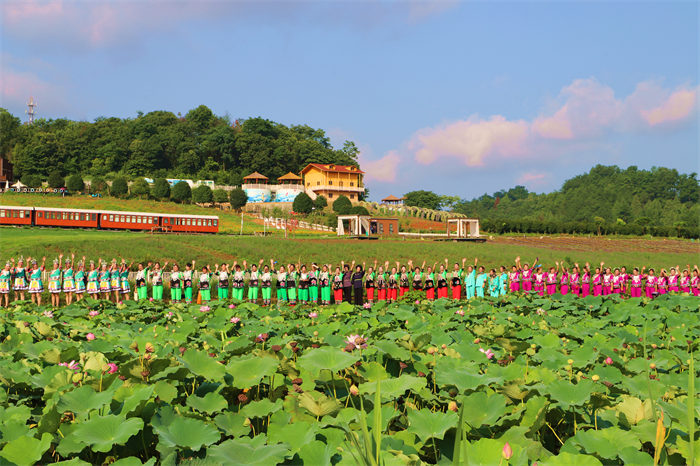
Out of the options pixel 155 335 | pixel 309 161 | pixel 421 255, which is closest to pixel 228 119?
pixel 309 161

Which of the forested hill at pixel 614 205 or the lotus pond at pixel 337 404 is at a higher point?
the forested hill at pixel 614 205

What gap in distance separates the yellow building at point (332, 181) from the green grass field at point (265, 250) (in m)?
42.6

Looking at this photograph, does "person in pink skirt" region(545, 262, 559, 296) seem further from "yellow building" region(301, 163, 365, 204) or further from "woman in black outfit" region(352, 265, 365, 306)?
"yellow building" region(301, 163, 365, 204)

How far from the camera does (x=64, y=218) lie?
43.2 m

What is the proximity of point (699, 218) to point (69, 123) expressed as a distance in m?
105

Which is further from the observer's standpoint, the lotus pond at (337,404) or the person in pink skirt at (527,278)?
the person in pink skirt at (527,278)

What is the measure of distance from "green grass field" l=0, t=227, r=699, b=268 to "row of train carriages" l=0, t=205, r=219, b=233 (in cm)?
191

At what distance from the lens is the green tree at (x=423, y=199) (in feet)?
317

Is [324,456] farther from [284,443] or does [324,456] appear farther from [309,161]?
[309,161]

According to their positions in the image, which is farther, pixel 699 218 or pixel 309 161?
pixel 309 161

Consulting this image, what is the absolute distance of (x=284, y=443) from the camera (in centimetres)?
236

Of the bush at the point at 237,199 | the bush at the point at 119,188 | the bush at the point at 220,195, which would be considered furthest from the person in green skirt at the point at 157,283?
the bush at the point at 119,188

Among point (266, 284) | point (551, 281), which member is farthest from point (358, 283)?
point (551, 281)

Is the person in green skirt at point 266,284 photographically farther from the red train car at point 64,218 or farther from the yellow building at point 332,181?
the yellow building at point 332,181
